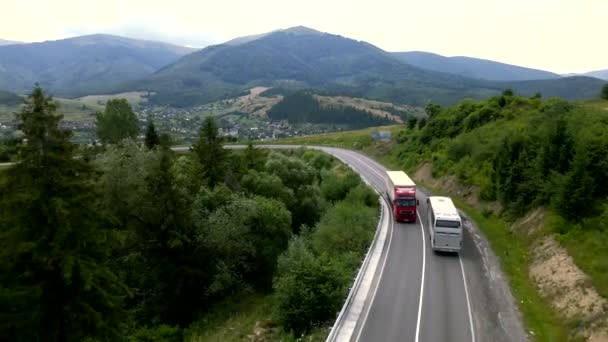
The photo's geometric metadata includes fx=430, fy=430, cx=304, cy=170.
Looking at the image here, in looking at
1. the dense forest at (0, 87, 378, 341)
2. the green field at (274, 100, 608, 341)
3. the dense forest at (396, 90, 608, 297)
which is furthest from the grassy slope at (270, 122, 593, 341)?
the dense forest at (0, 87, 378, 341)

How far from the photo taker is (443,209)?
37.6 metres

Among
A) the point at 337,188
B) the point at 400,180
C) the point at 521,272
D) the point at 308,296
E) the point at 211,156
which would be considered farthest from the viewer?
the point at 337,188

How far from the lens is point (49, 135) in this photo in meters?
20.2

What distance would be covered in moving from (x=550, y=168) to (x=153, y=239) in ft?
114

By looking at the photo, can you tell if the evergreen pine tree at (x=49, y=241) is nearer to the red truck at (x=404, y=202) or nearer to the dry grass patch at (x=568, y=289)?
the dry grass patch at (x=568, y=289)

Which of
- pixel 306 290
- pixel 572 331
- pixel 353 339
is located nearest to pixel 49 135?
pixel 306 290

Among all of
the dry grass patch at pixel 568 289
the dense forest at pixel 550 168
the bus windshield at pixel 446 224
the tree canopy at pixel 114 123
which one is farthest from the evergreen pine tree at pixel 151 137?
the dry grass patch at pixel 568 289

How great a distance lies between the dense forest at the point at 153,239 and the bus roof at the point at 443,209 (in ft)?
21.9

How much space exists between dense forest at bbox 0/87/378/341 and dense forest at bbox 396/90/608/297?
14154 millimetres

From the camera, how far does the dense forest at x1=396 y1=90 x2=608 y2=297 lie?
31484 mm

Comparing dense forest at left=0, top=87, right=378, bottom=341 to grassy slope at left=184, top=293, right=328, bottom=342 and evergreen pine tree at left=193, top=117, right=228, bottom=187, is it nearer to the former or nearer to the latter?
evergreen pine tree at left=193, top=117, right=228, bottom=187

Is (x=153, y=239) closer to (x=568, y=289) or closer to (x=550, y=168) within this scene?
(x=568, y=289)

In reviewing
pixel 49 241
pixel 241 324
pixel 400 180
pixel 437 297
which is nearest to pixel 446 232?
pixel 437 297

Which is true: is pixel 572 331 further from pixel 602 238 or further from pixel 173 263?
pixel 173 263
